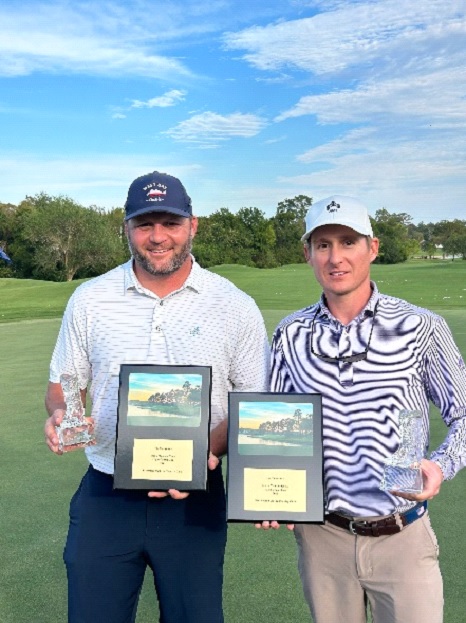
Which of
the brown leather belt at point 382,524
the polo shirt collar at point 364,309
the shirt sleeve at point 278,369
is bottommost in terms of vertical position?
the brown leather belt at point 382,524

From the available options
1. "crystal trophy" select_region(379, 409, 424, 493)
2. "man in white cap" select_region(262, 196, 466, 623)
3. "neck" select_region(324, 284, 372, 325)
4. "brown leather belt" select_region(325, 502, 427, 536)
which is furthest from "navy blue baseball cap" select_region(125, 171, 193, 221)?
"brown leather belt" select_region(325, 502, 427, 536)

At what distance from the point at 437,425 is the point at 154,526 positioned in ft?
14.2

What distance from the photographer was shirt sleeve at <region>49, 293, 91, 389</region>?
112 inches

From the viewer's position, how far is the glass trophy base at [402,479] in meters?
2.17

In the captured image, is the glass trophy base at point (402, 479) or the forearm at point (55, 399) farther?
the forearm at point (55, 399)

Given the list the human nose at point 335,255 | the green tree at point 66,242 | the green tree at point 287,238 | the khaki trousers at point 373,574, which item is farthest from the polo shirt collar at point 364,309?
the green tree at point 287,238

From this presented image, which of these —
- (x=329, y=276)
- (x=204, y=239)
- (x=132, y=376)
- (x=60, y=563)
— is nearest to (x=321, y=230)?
(x=329, y=276)

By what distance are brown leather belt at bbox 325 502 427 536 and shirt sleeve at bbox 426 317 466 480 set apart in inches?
7.7

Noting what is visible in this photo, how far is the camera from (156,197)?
2732mm

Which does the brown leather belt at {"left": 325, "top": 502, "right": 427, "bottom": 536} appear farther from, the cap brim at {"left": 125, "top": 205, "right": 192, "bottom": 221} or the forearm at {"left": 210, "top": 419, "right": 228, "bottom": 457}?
the cap brim at {"left": 125, "top": 205, "right": 192, "bottom": 221}

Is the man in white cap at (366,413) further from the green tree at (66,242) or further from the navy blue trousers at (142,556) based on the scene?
the green tree at (66,242)

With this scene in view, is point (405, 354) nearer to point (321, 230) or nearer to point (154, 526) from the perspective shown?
point (321, 230)

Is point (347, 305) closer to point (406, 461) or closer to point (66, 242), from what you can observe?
point (406, 461)

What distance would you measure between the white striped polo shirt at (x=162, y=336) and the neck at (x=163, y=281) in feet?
0.08
